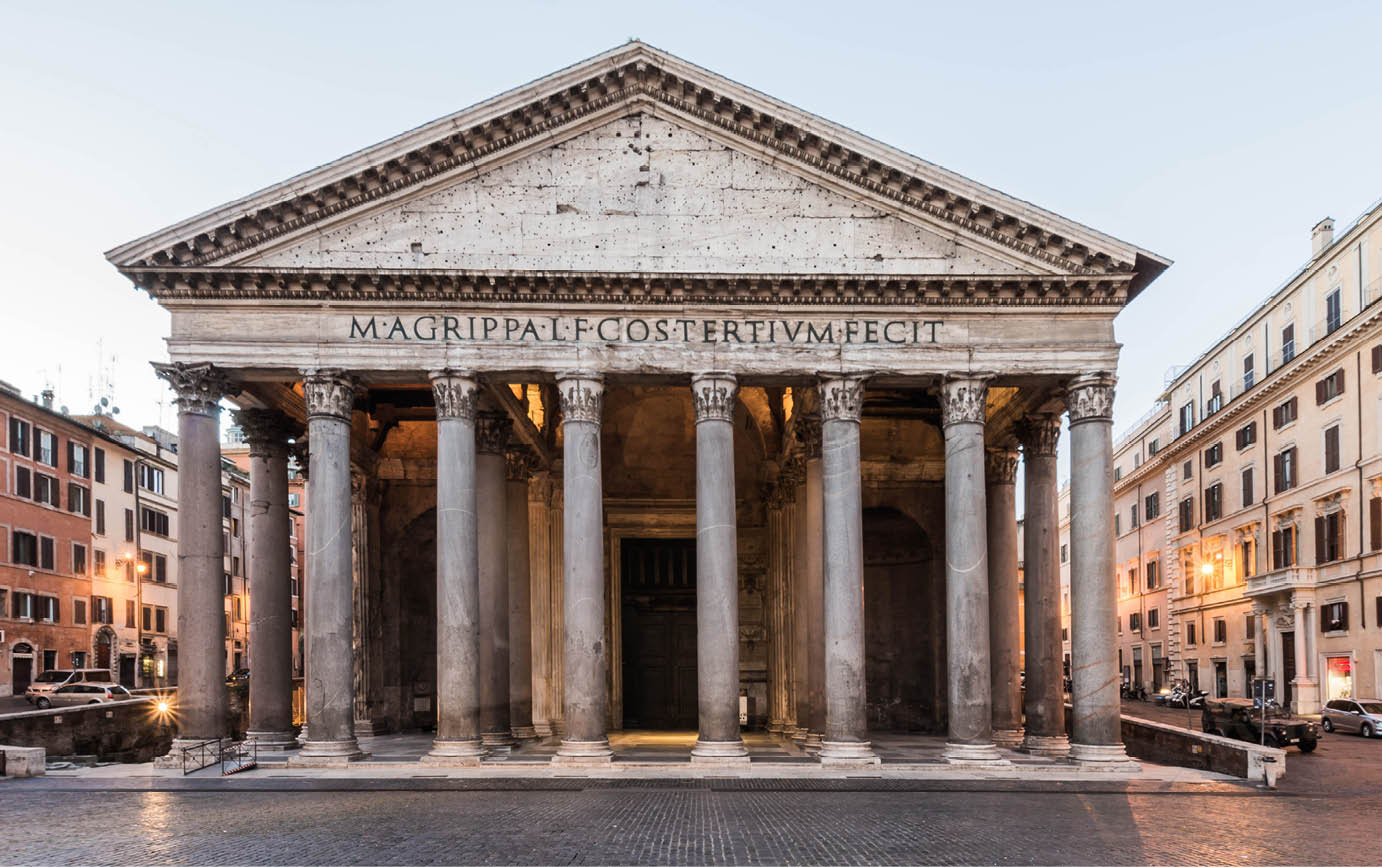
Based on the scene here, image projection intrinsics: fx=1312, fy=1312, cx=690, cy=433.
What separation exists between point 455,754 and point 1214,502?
44793mm

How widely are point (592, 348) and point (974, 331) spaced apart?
7.03m

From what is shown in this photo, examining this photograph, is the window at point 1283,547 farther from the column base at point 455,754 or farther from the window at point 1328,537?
the column base at point 455,754

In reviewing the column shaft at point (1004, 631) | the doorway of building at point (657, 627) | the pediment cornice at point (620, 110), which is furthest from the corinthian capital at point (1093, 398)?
the doorway of building at point (657, 627)

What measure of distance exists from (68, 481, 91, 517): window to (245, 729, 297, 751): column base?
34.6 metres

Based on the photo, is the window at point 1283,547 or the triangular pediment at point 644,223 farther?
the window at point 1283,547

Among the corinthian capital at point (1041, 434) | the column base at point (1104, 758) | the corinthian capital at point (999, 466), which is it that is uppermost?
the corinthian capital at point (1041, 434)

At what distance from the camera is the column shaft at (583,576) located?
2320 centimetres

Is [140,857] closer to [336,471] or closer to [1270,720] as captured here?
[336,471]

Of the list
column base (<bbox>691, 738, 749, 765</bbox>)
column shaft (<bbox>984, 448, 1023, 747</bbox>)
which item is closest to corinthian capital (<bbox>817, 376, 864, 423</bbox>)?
column base (<bbox>691, 738, 749, 765</bbox>)

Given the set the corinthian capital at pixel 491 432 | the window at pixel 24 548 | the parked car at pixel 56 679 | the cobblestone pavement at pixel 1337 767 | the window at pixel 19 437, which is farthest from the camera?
the window at pixel 19 437

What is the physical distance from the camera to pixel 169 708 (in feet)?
124

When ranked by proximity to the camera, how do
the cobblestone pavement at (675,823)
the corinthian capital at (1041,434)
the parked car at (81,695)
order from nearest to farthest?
the cobblestone pavement at (675,823), the corinthian capital at (1041,434), the parked car at (81,695)

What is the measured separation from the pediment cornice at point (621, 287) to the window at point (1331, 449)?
26076mm

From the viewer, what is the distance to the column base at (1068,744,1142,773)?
23.0 m
